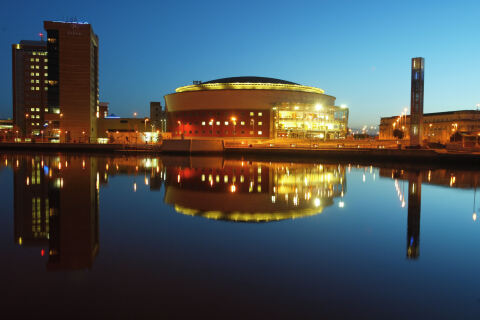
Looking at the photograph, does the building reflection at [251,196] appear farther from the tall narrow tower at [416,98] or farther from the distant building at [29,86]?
the distant building at [29,86]

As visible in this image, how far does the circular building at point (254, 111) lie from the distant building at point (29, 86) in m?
42.8

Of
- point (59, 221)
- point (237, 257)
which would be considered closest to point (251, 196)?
point (59, 221)

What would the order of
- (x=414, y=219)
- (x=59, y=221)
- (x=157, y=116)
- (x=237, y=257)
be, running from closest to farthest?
(x=237, y=257), (x=59, y=221), (x=414, y=219), (x=157, y=116)

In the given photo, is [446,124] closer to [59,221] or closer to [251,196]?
[251,196]

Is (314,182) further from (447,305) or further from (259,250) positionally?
(447,305)

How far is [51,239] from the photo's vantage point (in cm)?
810

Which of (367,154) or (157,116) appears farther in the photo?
(157,116)

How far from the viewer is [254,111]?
61.0 meters

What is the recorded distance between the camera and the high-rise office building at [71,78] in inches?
2613

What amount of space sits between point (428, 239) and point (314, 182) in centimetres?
1071

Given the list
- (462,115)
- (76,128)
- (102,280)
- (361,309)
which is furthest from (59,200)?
(462,115)

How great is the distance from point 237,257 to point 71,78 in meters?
68.3

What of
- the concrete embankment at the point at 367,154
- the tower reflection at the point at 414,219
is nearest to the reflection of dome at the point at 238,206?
the tower reflection at the point at 414,219

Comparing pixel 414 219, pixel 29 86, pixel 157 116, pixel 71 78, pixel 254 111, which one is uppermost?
pixel 29 86
